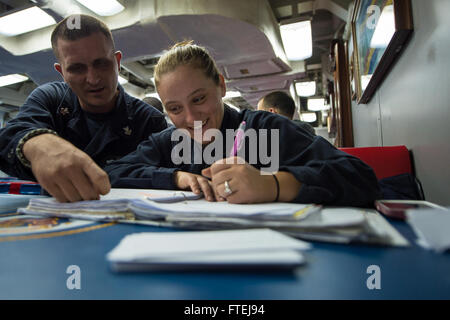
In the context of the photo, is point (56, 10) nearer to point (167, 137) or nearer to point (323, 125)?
point (167, 137)

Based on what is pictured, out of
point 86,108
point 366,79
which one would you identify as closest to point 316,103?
point 366,79

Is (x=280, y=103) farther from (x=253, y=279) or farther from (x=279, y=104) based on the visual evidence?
(x=253, y=279)

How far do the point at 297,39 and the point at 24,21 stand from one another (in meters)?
2.89

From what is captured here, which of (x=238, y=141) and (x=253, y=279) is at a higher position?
(x=238, y=141)

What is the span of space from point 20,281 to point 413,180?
0.81m

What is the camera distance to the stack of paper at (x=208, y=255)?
20 centimetres

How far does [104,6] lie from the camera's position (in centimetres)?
242

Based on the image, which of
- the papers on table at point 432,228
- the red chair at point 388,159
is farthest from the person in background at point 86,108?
the red chair at point 388,159

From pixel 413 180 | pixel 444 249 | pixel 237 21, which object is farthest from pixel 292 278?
pixel 237 21

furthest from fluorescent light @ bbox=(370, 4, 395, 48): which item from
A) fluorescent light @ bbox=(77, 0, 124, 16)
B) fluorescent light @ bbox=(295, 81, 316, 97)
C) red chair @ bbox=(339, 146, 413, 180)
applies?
fluorescent light @ bbox=(295, 81, 316, 97)

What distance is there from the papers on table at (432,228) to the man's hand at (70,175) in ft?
1.54

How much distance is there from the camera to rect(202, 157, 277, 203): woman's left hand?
1.53 feet

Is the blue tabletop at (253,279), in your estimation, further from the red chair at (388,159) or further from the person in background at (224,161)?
the red chair at (388,159)
